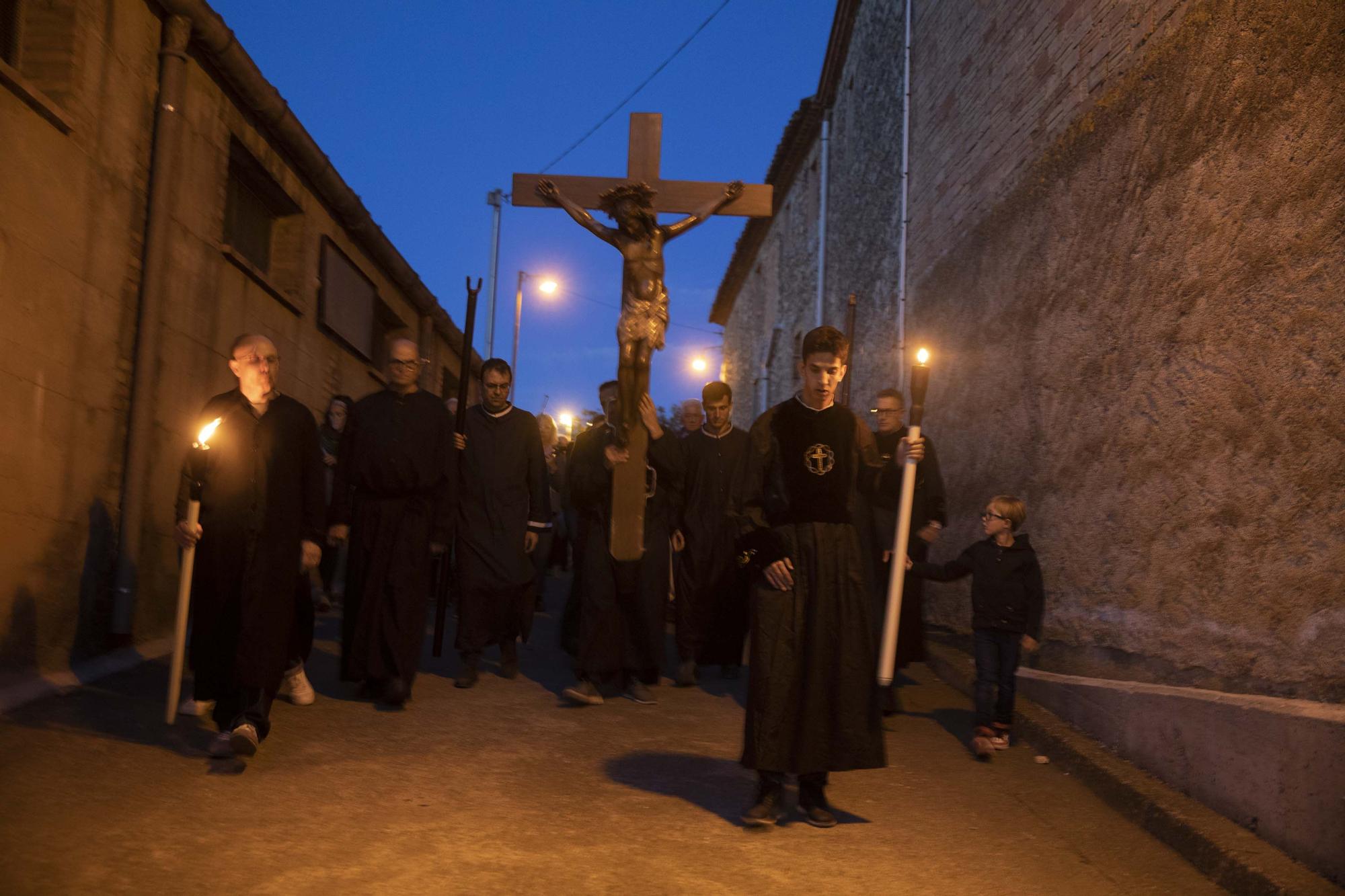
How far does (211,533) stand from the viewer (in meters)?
5.57

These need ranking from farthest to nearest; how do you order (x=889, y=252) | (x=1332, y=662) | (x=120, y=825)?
(x=889, y=252) → (x=1332, y=662) → (x=120, y=825)

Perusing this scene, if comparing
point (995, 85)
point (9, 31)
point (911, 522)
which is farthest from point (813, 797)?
point (995, 85)

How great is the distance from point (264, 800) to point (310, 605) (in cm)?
157

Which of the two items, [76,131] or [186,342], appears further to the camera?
[186,342]

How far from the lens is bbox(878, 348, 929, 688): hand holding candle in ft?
15.2

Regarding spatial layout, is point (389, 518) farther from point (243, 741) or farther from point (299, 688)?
point (243, 741)

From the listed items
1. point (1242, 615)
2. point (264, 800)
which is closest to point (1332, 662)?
point (1242, 615)

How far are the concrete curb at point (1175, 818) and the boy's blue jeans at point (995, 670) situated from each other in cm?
21

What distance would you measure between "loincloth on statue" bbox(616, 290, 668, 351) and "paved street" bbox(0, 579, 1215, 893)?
207cm

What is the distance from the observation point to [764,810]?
4719 mm

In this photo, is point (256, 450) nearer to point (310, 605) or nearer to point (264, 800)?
point (310, 605)

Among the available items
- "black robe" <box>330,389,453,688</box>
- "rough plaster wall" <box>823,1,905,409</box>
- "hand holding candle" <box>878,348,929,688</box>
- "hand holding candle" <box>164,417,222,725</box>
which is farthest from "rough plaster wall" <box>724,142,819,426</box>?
"hand holding candle" <box>878,348,929,688</box>

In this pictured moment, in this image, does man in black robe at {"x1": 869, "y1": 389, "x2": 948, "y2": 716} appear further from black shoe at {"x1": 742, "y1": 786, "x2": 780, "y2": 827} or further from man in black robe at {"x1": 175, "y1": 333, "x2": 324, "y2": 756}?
man in black robe at {"x1": 175, "y1": 333, "x2": 324, "y2": 756}

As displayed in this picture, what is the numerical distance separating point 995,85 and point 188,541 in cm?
720
